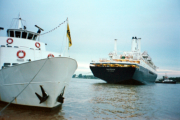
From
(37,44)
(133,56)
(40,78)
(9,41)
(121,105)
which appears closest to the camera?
(40,78)

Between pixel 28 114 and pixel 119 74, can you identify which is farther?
pixel 119 74

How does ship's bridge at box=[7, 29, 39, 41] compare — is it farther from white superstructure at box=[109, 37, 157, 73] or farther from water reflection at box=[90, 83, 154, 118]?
white superstructure at box=[109, 37, 157, 73]

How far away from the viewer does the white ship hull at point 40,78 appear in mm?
8180

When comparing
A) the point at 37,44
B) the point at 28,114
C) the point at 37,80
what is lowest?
the point at 28,114

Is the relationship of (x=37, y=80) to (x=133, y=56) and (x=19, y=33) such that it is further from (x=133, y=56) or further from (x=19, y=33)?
(x=133, y=56)

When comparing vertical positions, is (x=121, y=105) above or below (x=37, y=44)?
below

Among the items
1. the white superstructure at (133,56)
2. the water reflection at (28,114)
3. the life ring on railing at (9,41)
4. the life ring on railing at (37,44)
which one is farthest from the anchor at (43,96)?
the white superstructure at (133,56)

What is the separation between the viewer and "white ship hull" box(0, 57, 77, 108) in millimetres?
8180

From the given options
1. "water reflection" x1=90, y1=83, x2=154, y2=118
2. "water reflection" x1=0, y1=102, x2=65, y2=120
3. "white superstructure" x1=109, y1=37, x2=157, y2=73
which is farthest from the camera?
"white superstructure" x1=109, y1=37, x2=157, y2=73

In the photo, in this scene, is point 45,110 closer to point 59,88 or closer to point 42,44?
point 59,88

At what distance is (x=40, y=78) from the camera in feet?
27.2

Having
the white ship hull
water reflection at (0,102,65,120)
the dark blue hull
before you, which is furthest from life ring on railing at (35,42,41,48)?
the dark blue hull

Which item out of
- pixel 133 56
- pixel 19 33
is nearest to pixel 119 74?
pixel 133 56

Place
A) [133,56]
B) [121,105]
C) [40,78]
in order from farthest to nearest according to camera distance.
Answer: [133,56] < [121,105] < [40,78]
